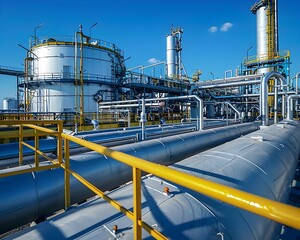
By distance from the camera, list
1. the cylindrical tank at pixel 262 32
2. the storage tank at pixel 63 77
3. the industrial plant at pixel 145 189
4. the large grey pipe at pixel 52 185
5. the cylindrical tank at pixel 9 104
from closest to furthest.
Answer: the industrial plant at pixel 145 189 → the large grey pipe at pixel 52 185 → the storage tank at pixel 63 77 → the cylindrical tank at pixel 262 32 → the cylindrical tank at pixel 9 104

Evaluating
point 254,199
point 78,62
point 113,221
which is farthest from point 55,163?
point 78,62

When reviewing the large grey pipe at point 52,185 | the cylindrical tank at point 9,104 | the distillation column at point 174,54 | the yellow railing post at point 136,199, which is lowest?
the large grey pipe at point 52,185

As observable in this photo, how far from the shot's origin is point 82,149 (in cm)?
437

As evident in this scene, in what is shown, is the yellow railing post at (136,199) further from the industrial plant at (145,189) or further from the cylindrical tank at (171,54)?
the cylindrical tank at (171,54)

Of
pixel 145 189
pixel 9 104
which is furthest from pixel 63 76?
pixel 145 189

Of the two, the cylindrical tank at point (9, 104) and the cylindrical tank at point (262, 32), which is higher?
the cylindrical tank at point (262, 32)

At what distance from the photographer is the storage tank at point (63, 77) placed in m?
17.3

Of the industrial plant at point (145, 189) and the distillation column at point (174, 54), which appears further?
the distillation column at point (174, 54)

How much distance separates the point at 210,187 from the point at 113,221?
999 mm

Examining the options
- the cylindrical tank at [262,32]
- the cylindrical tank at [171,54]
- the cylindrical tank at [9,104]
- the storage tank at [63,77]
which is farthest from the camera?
the cylindrical tank at [171,54]

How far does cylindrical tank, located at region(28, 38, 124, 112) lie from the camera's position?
17.3 m

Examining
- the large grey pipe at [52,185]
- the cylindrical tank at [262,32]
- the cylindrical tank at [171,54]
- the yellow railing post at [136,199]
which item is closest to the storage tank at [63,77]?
the cylindrical tank at [171,54]

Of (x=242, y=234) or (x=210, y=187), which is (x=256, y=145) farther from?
(x=210, y=187)

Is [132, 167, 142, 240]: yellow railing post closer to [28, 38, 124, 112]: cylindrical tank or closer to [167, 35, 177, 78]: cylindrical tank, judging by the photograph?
[28, 38, 124, 112]: cylindrical tank
